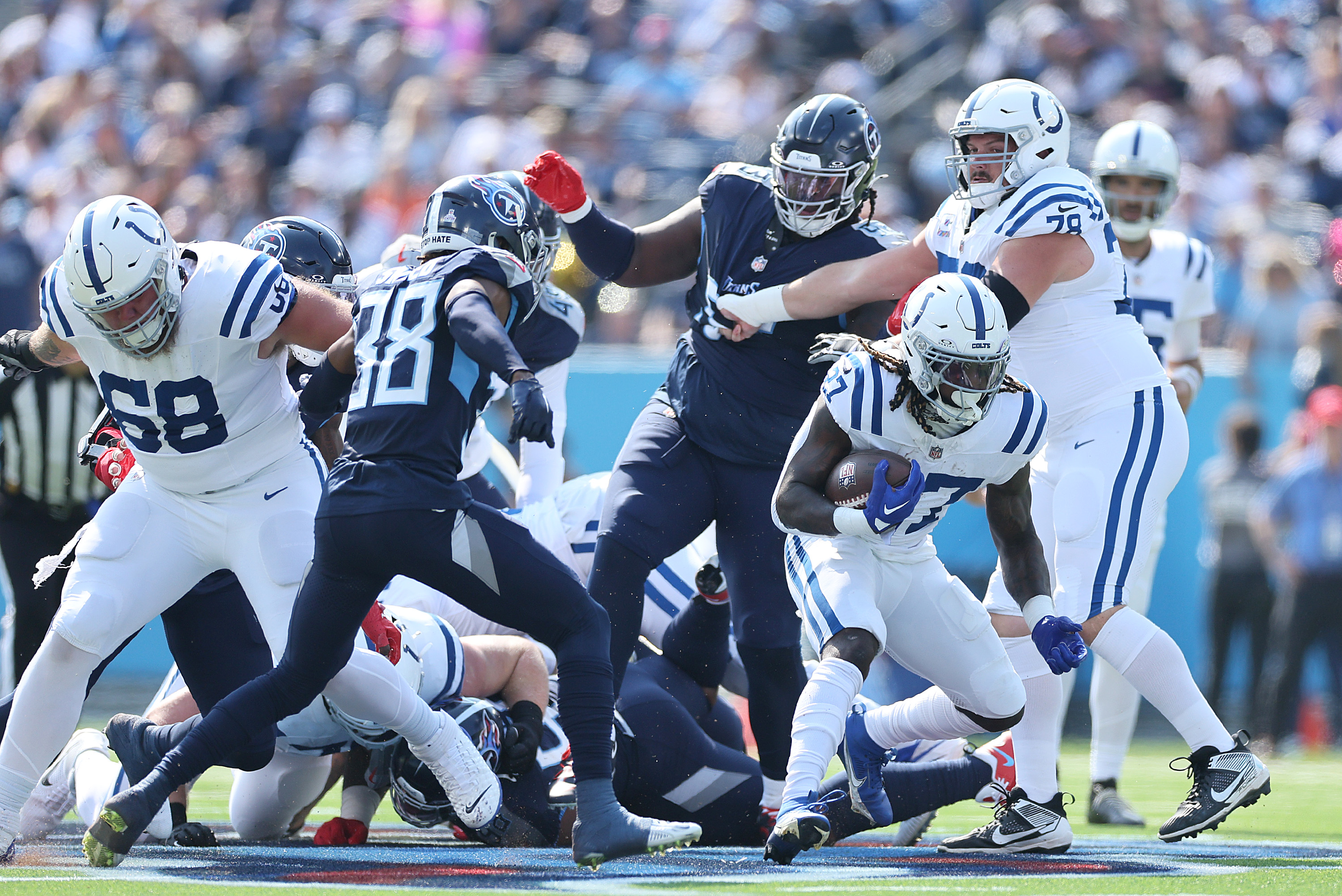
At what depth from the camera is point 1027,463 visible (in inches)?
174

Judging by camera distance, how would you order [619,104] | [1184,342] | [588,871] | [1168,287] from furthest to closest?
[619,104]
[1184,342]
[1168,287]
[588,871]

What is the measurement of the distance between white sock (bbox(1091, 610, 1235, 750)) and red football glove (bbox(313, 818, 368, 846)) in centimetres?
209

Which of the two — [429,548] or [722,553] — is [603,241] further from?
[429,548]

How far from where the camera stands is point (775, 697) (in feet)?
15.9

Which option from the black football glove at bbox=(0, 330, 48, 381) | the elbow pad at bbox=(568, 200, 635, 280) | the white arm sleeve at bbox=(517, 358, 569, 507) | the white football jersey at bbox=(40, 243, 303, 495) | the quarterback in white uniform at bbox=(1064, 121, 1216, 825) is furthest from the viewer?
Result: the quarterback in white uniform at bbox=(1064, 121, 1216, 825)

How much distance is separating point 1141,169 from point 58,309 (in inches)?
152

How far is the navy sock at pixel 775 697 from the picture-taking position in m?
4.84

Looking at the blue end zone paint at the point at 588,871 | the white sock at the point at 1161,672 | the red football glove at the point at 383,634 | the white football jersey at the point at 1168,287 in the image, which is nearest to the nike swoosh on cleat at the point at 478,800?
the blue end zone paint at the point at 588,871

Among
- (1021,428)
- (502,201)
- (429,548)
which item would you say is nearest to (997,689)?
(1021,428)

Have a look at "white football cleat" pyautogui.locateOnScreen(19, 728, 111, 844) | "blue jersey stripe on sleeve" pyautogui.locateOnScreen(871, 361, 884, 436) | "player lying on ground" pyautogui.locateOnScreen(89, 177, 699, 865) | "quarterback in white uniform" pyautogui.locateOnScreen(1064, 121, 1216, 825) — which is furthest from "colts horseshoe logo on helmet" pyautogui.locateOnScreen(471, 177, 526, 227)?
"quarterback in white uniform" pyautogui.locateOnScreen(1064, 121, 1216, 825)

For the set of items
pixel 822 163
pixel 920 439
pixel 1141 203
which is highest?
pixel 1141 203

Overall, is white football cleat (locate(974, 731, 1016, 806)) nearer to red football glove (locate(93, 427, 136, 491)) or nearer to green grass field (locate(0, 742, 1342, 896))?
green grass field (locate(0, 742, 1342, 896))

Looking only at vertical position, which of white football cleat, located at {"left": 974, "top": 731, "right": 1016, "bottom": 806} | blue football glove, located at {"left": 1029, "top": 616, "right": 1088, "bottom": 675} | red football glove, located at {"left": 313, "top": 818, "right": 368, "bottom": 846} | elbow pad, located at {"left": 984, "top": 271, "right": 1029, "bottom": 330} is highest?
elbow pad, located at {"left": 984, "top": 271, "right": 1029, "bottom": 330}

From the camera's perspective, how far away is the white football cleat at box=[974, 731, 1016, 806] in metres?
4.95
